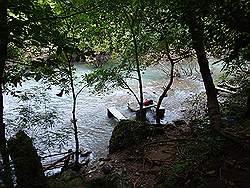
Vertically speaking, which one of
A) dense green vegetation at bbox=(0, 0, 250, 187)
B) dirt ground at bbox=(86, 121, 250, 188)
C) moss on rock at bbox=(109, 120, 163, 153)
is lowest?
dirt ground at bbox=(86, 121, 250, 188)

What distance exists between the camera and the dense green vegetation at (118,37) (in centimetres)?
244

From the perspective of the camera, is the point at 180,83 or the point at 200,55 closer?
the point at 200,55

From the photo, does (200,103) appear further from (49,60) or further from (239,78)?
(49,60)

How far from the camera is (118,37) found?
970cm

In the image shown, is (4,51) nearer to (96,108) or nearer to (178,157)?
(178,157)

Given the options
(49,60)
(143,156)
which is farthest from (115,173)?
(49,60)

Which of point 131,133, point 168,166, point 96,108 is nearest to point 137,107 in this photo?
point 96,108

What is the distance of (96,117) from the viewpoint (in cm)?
1313

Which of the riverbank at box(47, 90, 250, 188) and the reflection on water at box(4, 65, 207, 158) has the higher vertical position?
the reflection on water at box(4, 65, 207, 158)

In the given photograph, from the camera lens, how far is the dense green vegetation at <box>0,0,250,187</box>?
2.44 metres

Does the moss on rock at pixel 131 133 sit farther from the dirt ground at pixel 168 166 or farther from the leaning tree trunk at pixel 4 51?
the leaning tree trunk at pixel 4 51

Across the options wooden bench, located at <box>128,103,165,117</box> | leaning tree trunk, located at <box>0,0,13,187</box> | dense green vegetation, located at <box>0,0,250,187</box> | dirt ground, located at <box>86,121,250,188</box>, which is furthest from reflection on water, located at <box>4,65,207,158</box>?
leaning tree trunk, located at <box>0,0,13,187</box>

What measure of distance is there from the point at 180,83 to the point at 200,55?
39.0 feet

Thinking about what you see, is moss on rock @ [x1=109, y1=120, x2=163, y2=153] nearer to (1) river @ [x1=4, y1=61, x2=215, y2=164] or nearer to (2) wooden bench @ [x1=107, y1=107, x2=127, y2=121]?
(1) river @ [x1=4, y1=61, x2=215, y2=164]
